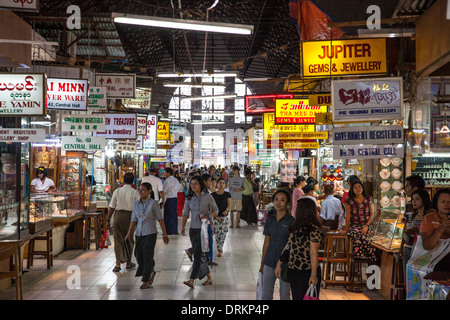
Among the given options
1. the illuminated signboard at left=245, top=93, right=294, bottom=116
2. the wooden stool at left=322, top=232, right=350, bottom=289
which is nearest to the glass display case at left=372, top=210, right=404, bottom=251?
the wooden stool at left=322, top=232, right=350, bottom=289

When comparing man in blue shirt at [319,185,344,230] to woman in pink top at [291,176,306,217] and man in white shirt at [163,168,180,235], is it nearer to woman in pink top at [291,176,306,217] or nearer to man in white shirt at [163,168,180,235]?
woman in pink top at [291,176,306,217]

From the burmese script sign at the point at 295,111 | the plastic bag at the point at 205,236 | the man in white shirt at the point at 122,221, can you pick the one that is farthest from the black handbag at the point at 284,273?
the burmese script sign at the point at 295,111

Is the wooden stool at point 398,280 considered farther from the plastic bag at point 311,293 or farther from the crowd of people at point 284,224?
the plastic bag at point 311,293

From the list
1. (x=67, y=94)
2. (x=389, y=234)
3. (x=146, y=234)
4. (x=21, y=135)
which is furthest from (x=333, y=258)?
(x=67, y=94)

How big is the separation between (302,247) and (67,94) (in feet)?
23.7

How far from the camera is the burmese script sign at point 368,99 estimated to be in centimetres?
757

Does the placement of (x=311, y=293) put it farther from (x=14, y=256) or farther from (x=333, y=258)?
(x=14, y=256)

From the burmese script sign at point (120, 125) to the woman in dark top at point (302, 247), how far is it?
30.8 ft

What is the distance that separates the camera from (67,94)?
34.9 ft

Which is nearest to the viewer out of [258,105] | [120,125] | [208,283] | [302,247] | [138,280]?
[302,247]

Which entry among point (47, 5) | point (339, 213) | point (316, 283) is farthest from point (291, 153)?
point (316, 283)

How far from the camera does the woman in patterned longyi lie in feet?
25.9

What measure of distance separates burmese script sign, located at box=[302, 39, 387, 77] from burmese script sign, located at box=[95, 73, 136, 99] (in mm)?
6570

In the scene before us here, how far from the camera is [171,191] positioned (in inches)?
561
